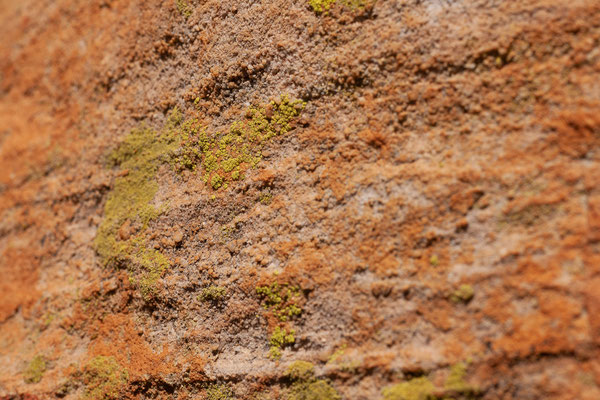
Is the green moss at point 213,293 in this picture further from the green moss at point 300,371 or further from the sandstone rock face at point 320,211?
the green moss at point 300,371

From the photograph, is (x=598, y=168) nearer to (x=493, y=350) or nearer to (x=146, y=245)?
(x=493, y=350)

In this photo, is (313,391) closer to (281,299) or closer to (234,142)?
(281,299)

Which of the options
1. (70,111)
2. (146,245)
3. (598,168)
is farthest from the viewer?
(70,111)

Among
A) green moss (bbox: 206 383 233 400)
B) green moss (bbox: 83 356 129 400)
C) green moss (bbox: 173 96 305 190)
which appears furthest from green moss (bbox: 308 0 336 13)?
green moss (bbox: 83 356 129 400)

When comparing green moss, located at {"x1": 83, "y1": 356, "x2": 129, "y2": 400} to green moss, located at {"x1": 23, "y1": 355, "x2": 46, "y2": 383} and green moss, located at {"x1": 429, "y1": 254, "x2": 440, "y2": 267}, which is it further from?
green moss, located at {"x1": 429, "y1": 254, "x2": 440, "y2": 267}

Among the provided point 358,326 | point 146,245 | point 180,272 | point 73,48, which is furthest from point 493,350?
point 73,48
